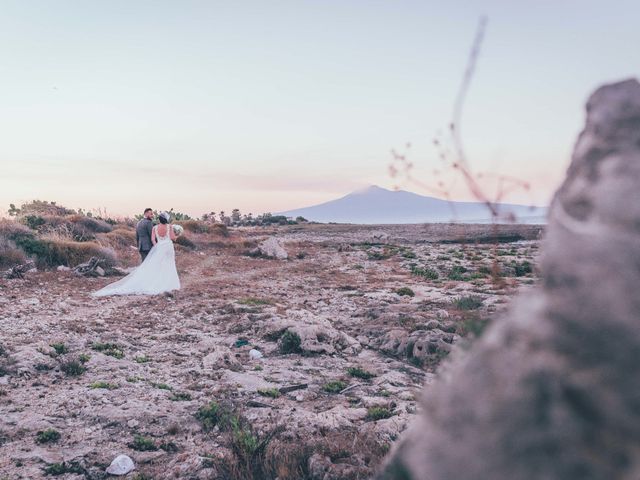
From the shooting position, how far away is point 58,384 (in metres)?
6.58

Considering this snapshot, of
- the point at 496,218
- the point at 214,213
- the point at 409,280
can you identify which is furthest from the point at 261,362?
the point at 214,213

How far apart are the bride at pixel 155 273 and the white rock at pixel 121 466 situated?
9.37 meters

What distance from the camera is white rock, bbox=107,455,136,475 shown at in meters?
4.56

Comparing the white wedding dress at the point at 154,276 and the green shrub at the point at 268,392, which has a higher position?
the white wedding dress at the point at 154,276

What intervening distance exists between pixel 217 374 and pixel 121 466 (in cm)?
273

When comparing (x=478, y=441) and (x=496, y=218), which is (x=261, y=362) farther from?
(x=478, y=441)

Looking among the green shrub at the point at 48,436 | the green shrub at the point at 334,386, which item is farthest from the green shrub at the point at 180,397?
the green shrub at the point at 334,386

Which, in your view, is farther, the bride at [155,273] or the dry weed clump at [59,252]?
the dry weed clump at [59,252]

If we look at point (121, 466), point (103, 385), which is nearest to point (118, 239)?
point (103, 385)

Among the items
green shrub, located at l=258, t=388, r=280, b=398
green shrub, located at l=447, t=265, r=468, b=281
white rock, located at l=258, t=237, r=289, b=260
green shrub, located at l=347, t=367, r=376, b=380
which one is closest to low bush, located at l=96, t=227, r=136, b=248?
white rock, located at l=258, t=237, r=289, b=260

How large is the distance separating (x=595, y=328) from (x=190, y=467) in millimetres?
4512

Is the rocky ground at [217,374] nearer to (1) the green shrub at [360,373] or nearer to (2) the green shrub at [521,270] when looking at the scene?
(1) the green shrub at [360,373]

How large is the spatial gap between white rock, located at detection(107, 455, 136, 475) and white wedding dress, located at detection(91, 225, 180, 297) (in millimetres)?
9429

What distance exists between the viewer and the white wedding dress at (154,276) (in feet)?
45.1
